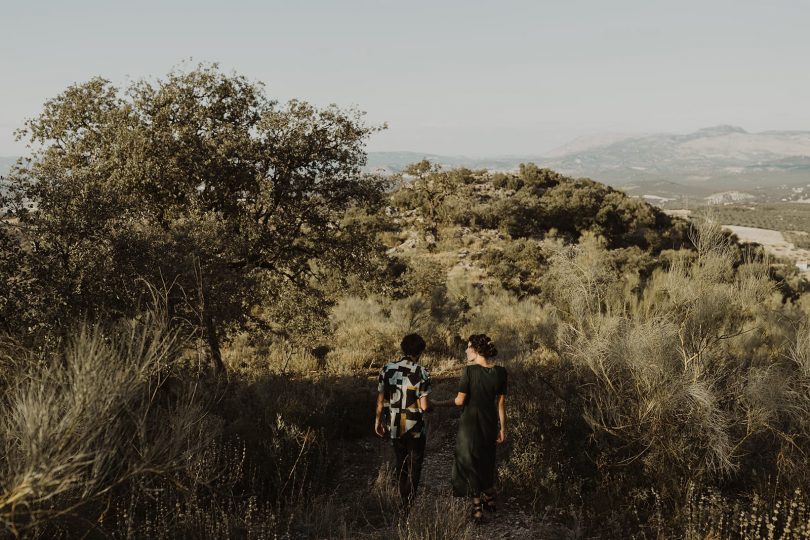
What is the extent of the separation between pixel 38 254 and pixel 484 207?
25.0 metres

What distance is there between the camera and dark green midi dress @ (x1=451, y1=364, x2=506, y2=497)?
5.77m

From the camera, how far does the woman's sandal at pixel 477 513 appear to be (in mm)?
5777

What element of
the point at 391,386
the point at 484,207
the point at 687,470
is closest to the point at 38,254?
the point at 391,386

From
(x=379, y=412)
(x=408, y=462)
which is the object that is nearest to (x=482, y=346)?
(x=379, y=412)

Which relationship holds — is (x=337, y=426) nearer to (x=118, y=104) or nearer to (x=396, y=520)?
(x=396, y=520)

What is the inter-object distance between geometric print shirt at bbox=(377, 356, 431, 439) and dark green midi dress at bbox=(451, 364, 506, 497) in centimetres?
48

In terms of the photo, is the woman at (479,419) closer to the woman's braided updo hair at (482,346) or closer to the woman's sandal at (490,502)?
the woman's braided updo hair at (482,346)

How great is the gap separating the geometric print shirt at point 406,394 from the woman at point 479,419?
33cm

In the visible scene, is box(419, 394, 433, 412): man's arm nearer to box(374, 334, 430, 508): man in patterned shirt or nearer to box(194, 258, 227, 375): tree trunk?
box(374, 334, 430, 508): man in patterned shirt

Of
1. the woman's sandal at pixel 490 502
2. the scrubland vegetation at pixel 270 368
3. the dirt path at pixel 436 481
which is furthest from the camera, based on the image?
the woman's sandal at pixel 490 502

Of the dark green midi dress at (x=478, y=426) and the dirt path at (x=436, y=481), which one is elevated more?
the dark green midi dress at (x=478, y=426)

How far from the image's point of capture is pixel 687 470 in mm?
6355

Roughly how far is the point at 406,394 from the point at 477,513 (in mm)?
1558

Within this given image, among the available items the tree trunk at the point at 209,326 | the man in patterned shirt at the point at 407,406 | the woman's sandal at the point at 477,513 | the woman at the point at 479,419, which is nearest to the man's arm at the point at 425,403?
the man in patterned shirt at the point at 407,406
